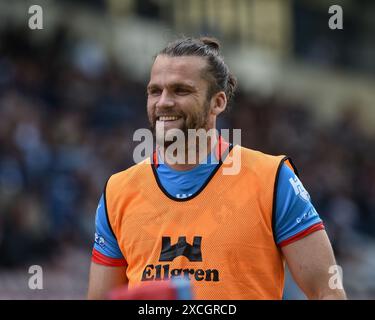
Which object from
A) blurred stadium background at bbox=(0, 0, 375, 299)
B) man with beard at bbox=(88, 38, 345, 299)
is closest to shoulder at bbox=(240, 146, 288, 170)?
man with beard at bbox=(88, 38, 345, 299)

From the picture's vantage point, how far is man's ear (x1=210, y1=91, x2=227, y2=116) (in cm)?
464

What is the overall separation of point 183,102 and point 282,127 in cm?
1330

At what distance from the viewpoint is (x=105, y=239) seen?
4.64m

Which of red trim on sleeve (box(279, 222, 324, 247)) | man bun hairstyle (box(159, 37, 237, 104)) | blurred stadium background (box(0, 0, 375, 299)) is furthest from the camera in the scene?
blurred stadium background (box(0, 0, 375, 299))

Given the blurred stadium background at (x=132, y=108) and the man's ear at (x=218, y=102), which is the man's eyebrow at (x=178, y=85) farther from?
the blurred stadium background at (x=132, y=108)

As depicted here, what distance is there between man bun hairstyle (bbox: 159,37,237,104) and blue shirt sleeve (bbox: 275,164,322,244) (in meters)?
0.63

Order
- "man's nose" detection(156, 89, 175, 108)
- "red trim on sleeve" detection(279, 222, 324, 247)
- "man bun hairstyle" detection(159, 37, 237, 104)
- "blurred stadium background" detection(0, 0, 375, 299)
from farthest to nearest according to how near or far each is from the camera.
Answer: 1. "blurred stadium background" detection(0, 0, 375, 299)
2. "man bun hairstyle" detection(159, 37, 237, 104)
3. "man's nose" detection(156, 89, 175, 108)
4. "red trim on sleeve" detection(279, 222, 324, 247)

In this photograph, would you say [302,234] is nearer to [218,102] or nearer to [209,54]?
[218,102]

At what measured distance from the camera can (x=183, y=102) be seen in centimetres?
446

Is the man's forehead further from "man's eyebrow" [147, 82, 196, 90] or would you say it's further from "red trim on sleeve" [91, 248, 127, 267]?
"red trim on sleeve" [91, 248, 127, 267]

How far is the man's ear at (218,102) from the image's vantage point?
464cm

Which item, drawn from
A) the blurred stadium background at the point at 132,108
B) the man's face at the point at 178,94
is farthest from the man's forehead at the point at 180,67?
the blurred stadium background at the point at 132,108
